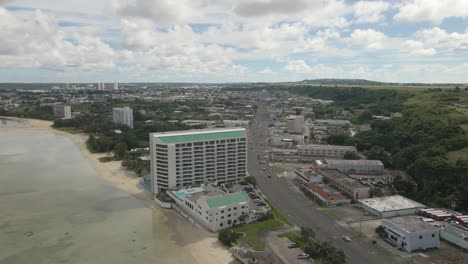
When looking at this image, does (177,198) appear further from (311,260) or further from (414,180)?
(414,180)

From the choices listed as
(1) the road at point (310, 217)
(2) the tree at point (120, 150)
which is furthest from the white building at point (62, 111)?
(1) the road at point (310, 217)

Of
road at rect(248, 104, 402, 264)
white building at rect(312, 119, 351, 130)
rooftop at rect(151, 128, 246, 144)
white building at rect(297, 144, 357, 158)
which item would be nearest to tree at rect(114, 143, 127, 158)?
road at rect(248, 104, 402, 264)

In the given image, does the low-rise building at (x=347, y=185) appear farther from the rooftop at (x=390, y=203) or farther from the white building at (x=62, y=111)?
the white building at (x=62, y=111)

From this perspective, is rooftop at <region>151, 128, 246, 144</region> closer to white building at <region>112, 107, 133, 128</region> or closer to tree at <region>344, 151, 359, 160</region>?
tree at <region>344, 151, 359, 160</region>

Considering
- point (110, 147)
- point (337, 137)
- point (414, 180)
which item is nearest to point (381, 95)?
point (337, 137)

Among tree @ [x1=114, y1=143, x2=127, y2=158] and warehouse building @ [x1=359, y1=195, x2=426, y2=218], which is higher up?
tree @ [x1=114, y1=143, x2=127, y2=158]

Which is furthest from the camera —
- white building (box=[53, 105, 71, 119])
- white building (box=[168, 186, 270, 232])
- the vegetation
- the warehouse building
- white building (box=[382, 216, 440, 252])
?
white building (box=[53, 105, 71, 119])

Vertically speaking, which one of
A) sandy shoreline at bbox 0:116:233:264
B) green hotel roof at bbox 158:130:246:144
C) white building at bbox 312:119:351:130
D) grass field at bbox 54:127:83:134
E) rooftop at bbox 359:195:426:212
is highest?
green hotel roof at bbox 158:130:246:144

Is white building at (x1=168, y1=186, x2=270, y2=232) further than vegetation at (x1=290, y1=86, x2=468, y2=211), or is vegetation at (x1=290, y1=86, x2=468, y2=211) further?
vegetation at (x1=290, y1=86, x2=468, y2=211)
